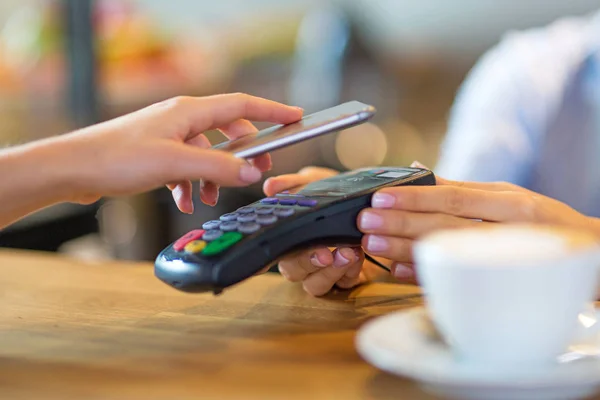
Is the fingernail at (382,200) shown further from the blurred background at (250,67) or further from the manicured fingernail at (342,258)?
the blurred background at (250,67)

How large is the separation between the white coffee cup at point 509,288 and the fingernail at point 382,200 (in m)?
0.14

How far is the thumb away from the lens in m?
0.42

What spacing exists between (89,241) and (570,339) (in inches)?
56.1

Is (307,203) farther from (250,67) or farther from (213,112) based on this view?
(250,67)

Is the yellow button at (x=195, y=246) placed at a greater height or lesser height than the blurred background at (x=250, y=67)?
greater

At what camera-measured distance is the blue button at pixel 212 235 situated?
17.8 inches

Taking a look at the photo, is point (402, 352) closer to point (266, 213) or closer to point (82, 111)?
point (266, 213)

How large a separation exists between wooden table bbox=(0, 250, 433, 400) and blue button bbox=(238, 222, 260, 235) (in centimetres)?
6

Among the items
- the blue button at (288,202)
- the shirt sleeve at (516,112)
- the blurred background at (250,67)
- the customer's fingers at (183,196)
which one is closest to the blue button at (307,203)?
the blue button at (288,202)

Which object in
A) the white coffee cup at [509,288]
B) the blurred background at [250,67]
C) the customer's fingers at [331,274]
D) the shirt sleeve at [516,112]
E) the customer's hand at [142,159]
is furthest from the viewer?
the blurred background at [250,67]

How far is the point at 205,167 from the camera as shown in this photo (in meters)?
0.42

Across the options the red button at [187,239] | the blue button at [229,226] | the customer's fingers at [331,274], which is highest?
the blue button at [229,226]

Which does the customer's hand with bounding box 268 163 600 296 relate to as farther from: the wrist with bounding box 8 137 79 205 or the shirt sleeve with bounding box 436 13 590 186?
the shirt sleeve with bounding box 436 13 590 186

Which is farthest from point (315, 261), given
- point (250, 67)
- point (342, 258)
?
point (250, 67)
